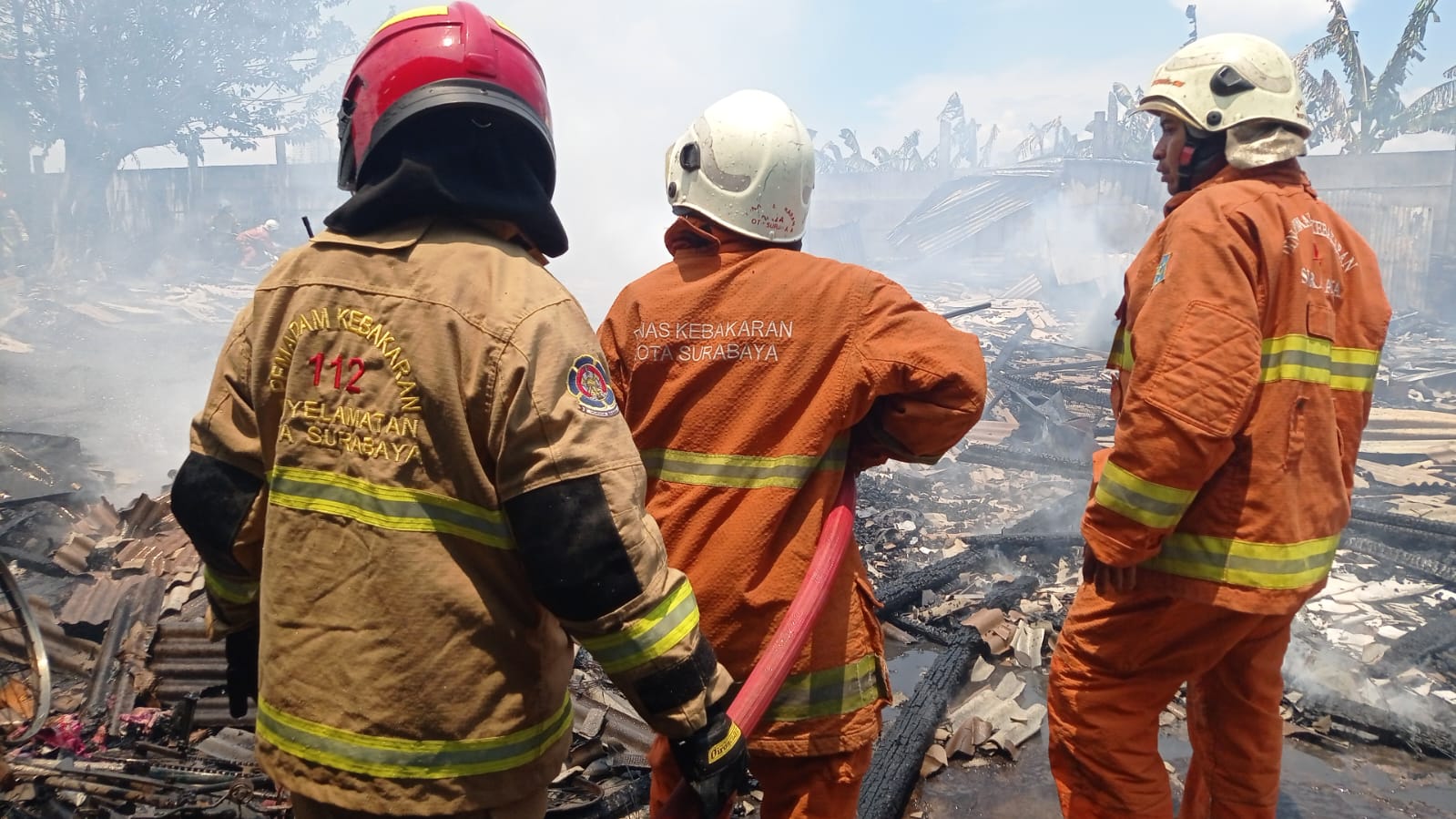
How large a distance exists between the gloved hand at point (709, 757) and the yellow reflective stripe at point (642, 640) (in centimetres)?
18

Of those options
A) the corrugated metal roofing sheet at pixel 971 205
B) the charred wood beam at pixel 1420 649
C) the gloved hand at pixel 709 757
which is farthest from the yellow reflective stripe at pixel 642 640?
the corrugated metal roofing sheet at pixel 971 205

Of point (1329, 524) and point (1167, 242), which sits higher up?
point (1167, 242)

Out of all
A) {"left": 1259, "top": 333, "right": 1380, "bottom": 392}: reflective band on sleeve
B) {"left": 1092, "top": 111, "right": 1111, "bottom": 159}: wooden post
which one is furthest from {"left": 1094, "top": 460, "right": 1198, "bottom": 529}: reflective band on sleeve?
{"left": 1092, "top": 111, "right": 1111, "bottom": 159}: wooden post

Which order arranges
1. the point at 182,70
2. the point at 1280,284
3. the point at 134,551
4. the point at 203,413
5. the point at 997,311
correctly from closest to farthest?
the point at 203,413 → the point at 1280,284 → the point at 134,551 → the point at 182,70 → the point at 997,311

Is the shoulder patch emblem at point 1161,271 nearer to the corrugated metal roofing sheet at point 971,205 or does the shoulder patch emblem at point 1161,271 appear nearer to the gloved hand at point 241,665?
the gloved hand at point 241,665

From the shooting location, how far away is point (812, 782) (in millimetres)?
2178

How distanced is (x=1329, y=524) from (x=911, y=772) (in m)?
1.95

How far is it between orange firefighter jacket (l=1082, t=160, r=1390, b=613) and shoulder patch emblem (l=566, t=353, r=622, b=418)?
1700 millimetres

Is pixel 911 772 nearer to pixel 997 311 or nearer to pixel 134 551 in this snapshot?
pixel 134 551

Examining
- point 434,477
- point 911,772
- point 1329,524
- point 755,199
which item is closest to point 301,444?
point 434,477

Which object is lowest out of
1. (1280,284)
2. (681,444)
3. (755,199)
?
(681,444)

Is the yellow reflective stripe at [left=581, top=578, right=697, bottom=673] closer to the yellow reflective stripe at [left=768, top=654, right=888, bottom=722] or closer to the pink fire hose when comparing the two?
the pink fire hose

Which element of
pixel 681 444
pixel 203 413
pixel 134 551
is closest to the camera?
pixel 203 413

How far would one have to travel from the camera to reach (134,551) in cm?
648
